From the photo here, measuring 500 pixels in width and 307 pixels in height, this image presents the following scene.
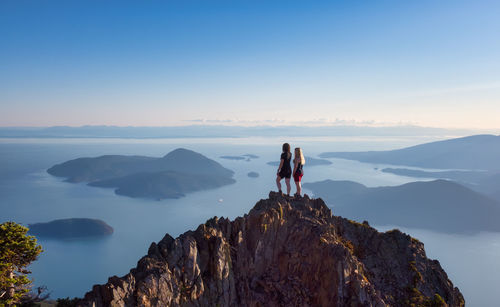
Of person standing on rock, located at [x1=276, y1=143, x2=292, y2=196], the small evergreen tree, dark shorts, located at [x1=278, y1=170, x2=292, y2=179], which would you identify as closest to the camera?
the small evergreen tree

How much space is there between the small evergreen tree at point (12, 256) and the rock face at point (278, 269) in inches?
392

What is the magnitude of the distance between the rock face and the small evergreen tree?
32.7 feet

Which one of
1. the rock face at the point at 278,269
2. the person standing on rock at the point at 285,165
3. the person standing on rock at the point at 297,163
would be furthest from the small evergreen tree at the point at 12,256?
the person standing on rock at the point at 297,163

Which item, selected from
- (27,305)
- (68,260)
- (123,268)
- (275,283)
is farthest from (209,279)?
(68,260)

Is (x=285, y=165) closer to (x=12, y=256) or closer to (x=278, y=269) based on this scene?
(x=278, y=269)

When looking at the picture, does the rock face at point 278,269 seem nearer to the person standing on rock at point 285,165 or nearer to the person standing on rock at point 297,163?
the person standing on rock at point 285,165

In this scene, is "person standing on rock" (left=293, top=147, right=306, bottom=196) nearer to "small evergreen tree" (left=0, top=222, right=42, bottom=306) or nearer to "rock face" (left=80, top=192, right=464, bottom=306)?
"rock face" (left=80, top=192, right=464, bottom=306)

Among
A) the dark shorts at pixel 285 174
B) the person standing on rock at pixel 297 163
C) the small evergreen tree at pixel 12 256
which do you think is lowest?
the small evergreen tree at pixel 12 256

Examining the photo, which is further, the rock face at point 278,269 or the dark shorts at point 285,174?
the dark shorts at point 285,174

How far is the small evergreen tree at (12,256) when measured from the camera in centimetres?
1723

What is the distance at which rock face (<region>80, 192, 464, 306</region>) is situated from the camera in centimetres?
1365

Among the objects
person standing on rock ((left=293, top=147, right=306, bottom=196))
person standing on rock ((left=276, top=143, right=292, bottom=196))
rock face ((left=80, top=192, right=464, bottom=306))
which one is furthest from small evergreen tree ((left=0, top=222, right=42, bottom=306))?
person standing on rock ((left=293, top=147, right=306, bottom=196))

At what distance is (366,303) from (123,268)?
202 meters

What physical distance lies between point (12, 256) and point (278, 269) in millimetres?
17257
